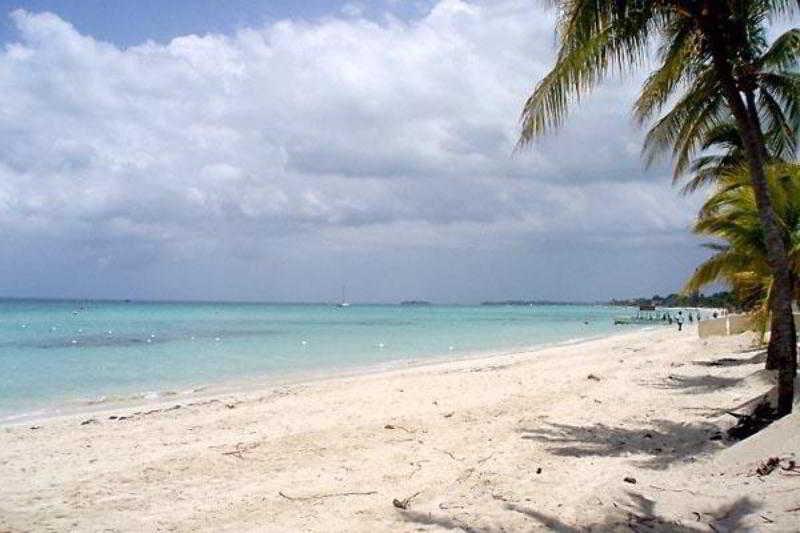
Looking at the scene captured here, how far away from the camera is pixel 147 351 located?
25781mm

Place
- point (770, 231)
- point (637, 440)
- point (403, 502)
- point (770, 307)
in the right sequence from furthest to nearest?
point (770, 307) → point (637, 440) → point (770, 231) → point (403, 502)

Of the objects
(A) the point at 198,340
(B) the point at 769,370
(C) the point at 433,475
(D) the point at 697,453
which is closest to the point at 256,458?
(C) the point at 433,475

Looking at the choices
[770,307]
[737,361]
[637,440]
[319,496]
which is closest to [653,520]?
[319,496]

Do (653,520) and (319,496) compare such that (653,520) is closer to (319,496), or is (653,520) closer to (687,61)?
(319,496)

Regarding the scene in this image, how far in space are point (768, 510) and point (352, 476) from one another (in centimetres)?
369

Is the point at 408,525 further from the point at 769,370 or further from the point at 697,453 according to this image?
the point at 769,370

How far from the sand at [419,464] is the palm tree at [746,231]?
173 centimetres

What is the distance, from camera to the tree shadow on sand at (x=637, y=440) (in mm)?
6414

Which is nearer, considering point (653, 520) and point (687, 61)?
point (653, 520)

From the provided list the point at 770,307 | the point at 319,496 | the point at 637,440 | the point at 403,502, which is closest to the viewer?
the point at 403,502

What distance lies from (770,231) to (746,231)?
7.87ft

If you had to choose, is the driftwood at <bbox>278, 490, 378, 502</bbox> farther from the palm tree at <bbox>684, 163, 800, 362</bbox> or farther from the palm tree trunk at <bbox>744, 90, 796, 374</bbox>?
the palm tree trunk at <bbox>744, 90, 796, 374</bbox>

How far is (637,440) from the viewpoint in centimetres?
718

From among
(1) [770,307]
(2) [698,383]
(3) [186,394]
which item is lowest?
(3) [186,394]
